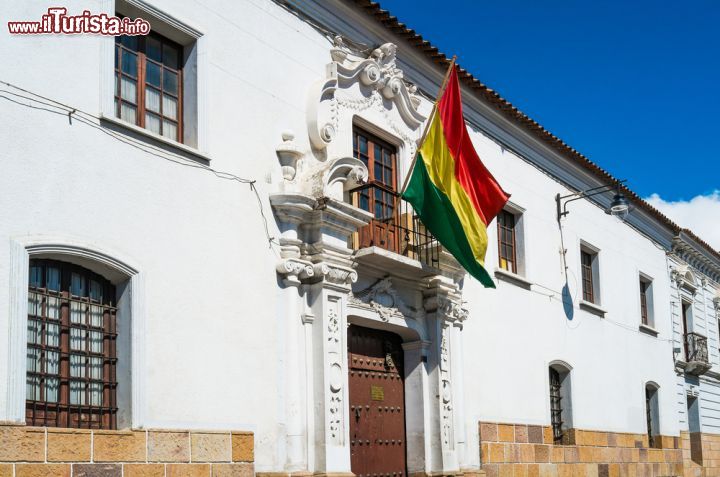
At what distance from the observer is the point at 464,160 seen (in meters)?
13.2

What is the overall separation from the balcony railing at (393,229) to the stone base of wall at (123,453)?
3614mm

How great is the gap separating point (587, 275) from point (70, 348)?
1301 cm

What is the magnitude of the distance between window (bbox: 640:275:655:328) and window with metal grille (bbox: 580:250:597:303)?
3110 mm

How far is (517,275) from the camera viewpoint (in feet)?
52.5

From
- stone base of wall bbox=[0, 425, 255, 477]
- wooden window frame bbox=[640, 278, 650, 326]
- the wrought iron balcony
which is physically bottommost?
stone base of wall bbox=[0, 425, 255, 477]

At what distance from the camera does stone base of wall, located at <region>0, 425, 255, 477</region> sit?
24.9ft

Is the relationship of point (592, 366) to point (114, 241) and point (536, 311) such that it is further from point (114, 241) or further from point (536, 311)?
point (114, 241)

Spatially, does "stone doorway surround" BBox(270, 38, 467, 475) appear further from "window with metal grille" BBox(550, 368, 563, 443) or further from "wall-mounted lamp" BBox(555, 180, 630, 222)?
"wall-mounted lamp" BBox(555, 180, 630, 222)

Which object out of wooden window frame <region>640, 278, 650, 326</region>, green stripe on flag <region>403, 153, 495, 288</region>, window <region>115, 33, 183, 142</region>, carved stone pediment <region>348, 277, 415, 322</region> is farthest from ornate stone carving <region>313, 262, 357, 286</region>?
wooden window frame <region>640, 278, 650, 326</region>

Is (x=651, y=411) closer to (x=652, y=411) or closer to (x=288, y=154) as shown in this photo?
(x=652, y=411)

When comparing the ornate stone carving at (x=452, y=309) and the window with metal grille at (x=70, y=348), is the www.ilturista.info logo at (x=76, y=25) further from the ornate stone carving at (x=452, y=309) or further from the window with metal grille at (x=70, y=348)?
the ornate stone carving at (x=452, y=309)

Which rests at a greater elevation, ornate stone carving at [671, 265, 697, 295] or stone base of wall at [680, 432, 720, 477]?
ornate stone carving at [671, 265, 697, 295]

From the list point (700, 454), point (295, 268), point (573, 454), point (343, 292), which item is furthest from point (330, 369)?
point (700, 454)

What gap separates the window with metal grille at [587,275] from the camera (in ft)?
62.2
